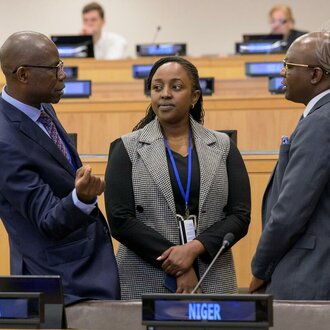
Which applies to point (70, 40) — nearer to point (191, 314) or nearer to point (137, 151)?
point (137, 151)

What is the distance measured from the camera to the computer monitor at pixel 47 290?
8.77ft

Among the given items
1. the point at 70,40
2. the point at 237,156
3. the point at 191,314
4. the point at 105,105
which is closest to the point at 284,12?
the point at 70,40

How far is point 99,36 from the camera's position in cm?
1114

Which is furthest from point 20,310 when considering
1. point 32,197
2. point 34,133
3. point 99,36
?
point 99,36

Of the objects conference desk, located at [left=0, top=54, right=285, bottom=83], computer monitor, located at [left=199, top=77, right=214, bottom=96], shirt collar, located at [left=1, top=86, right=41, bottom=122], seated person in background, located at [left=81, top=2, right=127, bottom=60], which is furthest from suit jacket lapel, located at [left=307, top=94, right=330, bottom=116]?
seated person in background, located at [left=81, top=2, right=127, bottom=60]

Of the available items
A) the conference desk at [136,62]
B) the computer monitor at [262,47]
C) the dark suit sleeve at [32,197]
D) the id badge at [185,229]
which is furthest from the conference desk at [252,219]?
the computer monitor at [262,47]

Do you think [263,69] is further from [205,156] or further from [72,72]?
[205,156]

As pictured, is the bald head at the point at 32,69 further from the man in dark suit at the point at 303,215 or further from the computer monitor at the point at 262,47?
the computer monitor at the point at 262,47

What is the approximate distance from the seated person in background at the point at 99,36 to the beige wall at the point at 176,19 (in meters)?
1.68

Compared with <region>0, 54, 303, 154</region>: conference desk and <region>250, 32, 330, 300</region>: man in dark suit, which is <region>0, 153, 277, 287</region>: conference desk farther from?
<region>250, 32, 330, 300</region>: man in dark suit

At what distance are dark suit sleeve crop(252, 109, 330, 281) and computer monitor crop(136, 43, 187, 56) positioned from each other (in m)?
6.54

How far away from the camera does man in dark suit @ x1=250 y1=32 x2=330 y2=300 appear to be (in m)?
3.22

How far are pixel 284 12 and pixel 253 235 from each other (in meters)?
6.27

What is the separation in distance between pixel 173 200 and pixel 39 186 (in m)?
0.58
